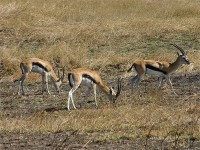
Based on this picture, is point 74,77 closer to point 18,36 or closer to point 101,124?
point 101,124

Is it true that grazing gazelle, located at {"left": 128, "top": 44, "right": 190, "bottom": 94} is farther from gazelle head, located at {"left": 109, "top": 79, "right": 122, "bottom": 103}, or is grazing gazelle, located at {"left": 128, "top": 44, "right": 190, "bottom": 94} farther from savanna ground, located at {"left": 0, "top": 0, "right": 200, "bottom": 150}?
Answer: gazelle head, located at {"left": 109, "top": 79, "right": 122, "bottom": 103}

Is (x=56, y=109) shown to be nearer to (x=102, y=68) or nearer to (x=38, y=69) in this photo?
(x=38, y=69)

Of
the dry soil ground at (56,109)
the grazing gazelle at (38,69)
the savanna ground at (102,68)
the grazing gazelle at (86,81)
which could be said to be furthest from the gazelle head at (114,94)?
the grazing gazelle at (38,69)

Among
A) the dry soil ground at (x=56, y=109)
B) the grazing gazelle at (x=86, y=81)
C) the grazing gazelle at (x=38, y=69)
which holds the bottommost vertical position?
the dry soil ground at (x=56, y=109)

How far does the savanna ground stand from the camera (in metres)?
7.86

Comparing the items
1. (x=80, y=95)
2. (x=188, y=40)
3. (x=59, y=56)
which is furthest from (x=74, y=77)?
(x=188, y=40)

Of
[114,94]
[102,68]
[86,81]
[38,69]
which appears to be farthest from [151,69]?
[38,69]

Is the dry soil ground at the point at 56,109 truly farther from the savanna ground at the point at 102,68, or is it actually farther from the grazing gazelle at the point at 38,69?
the grazing gazelle at the point at 38,69

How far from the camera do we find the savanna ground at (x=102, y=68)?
7855 mm

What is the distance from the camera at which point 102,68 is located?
16.6m

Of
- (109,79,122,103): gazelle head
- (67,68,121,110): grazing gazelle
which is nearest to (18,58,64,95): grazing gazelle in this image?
(67,68,121,110): grazing gazelle

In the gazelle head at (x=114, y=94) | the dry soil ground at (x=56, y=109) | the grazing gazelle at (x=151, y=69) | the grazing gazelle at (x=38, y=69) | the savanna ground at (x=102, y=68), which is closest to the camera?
the dry soil ground at (x=56, y=109)

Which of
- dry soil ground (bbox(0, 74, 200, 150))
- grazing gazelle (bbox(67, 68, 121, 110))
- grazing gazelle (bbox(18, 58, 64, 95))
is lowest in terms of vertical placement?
dry soil ground (bbox(0, 74, 200, 150))

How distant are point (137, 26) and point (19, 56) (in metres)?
5.95
